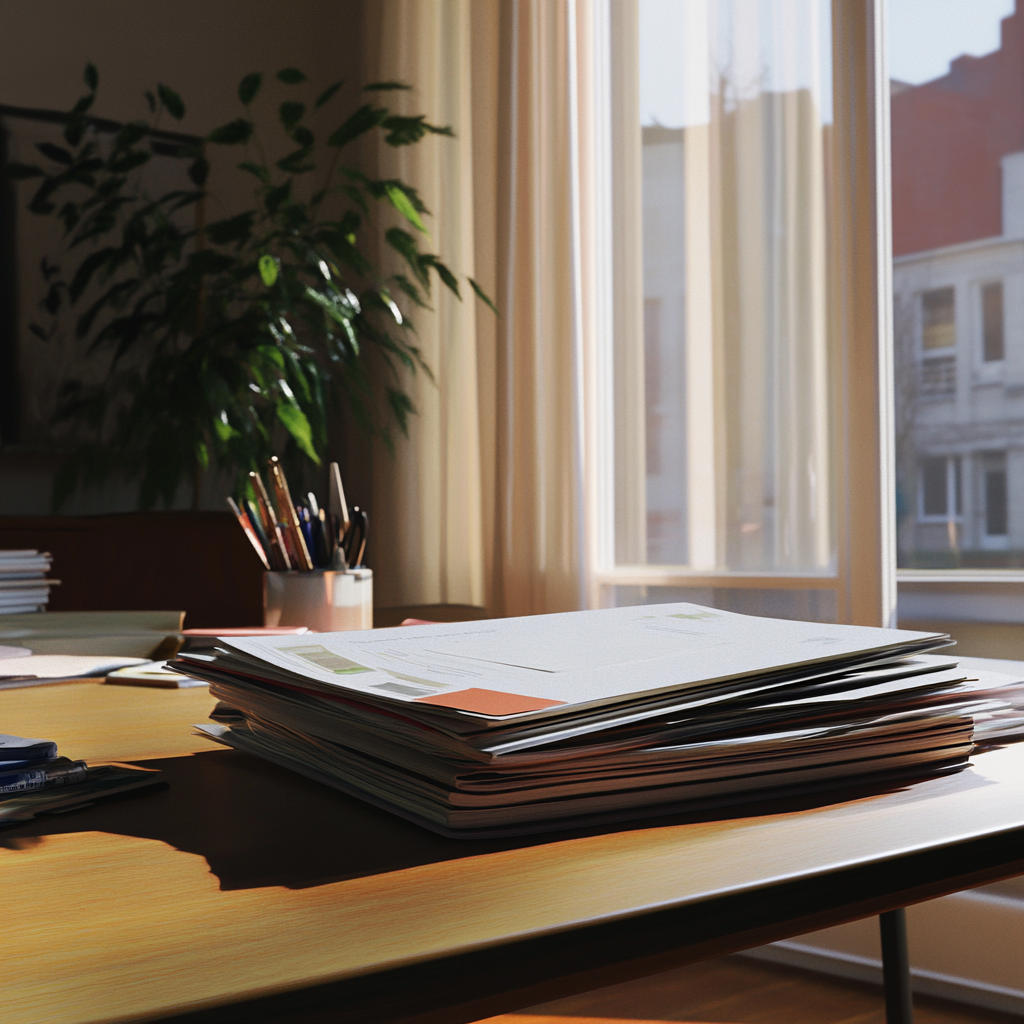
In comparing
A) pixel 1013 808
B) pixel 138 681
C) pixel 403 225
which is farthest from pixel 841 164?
pixel 1013 808

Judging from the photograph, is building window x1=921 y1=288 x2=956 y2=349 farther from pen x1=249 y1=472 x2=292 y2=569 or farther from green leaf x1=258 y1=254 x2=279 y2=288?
pen x1=249 y1=472 x2=292 y2=569

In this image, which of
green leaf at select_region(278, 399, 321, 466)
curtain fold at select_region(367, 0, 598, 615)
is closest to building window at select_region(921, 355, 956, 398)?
curtain fold at select_region(367, 0, 598, 615)

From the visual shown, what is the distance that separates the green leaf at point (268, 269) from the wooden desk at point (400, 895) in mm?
1671

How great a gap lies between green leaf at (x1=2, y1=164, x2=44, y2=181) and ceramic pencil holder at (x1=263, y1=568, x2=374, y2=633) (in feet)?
6.07

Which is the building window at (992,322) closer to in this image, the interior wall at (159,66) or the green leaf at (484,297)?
the green leaf at (484,297)

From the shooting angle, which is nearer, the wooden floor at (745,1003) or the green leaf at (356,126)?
the wooden floor at (745,1003)

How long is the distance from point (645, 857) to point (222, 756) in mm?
253

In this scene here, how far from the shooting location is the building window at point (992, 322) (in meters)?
1.92

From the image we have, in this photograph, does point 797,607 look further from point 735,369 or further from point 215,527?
point 215,527

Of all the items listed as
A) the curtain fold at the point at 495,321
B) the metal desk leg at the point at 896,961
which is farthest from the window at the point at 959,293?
the metal desk leg at the point at 896,961

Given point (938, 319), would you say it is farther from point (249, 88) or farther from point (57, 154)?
point (57, 154)

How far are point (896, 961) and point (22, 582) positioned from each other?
44.3 inches

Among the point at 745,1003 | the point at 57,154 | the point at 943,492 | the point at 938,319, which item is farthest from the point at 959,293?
the point at 57,154

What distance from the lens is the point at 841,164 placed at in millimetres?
1771
